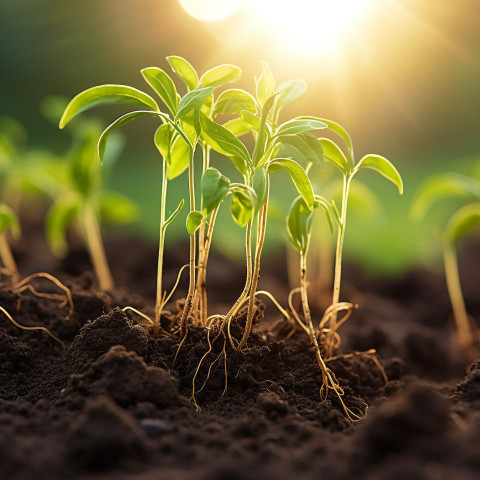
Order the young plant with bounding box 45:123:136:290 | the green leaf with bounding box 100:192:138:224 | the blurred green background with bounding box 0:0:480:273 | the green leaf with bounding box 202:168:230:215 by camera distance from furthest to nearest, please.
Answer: the blurred green background with bounding box 0:0:480:273, the green leaf with bounding box 100:192:138:224, the young plant with bounding box 45:123:136:290, the green leaf with bounding box 202:168:230:215

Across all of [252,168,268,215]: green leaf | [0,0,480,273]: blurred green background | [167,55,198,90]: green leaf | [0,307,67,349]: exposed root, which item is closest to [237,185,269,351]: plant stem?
[252,168,268,215]: green leaf

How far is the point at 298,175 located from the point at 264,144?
0.10 meters

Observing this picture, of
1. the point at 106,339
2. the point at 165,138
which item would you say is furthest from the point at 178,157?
the point at 106,339

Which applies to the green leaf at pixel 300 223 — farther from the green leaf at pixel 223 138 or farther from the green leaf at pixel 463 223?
the green leaf at pixel 463 223

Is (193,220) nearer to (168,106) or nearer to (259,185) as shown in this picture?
(259,185)

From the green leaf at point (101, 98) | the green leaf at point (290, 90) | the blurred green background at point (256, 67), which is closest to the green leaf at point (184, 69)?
the green leaf at point (101, 98)

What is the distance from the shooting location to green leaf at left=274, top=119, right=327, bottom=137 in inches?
44.1

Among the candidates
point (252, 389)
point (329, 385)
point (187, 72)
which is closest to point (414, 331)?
point (329, 385)

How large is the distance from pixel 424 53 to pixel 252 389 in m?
5.51

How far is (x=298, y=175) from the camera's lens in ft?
3.87

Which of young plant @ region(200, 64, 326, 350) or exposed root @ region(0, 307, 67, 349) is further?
exposed root @ region(0, 307, 67, 349)

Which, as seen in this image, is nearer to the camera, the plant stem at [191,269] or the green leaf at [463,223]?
the plant stem at [191,269]

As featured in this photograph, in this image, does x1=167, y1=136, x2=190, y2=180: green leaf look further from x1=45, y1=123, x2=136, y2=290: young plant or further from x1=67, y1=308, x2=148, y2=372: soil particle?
x1=45, y1=123, x2=136, y2=290: young plant

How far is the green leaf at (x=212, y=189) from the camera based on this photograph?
102 centimetres
